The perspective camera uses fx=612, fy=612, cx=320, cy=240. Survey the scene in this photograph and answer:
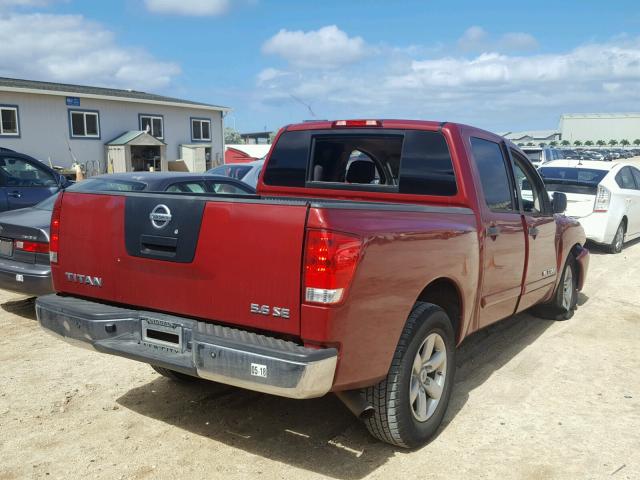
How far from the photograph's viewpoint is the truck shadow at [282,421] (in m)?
3.53

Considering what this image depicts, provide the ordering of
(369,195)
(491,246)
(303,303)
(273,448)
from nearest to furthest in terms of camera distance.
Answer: (303,303) → (273,448) → (491,246) → (369,195)

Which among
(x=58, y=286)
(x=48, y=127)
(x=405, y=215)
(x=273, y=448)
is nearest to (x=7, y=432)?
→ (x=58, y=286)

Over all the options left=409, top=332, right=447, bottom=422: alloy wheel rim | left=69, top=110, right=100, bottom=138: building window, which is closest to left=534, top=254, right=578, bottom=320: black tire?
left=409, top=332, right=447, bottom=422: alloy wheel rim

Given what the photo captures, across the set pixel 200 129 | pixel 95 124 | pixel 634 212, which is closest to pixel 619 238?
pixel 634 212

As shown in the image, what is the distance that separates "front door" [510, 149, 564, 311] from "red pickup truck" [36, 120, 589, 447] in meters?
0.63

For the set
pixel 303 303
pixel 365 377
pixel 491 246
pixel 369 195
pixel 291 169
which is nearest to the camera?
pixel 303 303

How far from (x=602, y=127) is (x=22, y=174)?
486ft

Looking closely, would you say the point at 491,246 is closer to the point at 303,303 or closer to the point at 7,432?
the point at 303,303

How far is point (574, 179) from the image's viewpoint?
1116 cm

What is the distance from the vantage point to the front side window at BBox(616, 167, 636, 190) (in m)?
11.2

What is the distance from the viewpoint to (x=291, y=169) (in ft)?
16.8

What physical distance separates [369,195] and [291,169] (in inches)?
31.4

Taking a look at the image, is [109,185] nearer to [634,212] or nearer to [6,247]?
[6,247]

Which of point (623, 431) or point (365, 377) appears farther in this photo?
point (623, 431)
